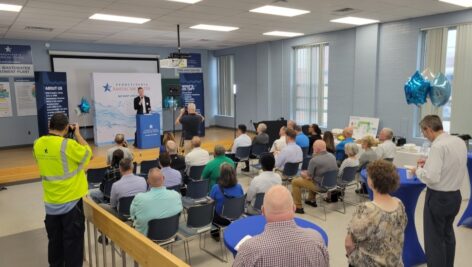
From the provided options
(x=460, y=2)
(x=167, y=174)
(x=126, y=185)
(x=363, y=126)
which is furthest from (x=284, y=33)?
(x=126, y=185)

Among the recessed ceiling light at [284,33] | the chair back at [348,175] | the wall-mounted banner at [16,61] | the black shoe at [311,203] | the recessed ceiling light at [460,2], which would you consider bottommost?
the black shoe at [311,203]

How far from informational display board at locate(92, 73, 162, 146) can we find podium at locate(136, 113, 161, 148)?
31 cm

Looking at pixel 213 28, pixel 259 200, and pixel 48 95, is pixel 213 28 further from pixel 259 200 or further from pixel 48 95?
pixel 259 200

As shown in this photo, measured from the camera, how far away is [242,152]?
7.08 meters

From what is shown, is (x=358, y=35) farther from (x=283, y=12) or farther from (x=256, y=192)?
(x=256, y=192)

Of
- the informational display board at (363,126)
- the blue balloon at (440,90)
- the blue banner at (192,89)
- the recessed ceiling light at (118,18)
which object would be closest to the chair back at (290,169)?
the blue balloon at (440,90)

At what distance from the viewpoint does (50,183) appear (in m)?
3.06

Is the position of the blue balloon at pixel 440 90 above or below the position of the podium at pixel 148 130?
above

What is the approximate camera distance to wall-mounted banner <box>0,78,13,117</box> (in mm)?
10188

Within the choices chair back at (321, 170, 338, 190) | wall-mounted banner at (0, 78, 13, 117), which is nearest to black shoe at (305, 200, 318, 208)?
chair back at (321, 170, 338, 190)

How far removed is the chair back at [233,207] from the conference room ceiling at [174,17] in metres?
3.77

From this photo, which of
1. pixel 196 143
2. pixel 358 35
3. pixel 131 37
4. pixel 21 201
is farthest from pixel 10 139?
pixel 358 35

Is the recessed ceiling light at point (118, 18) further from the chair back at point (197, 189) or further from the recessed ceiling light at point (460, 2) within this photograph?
the recessed ceiling light at point (460, 2)

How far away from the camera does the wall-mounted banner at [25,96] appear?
411 inches
